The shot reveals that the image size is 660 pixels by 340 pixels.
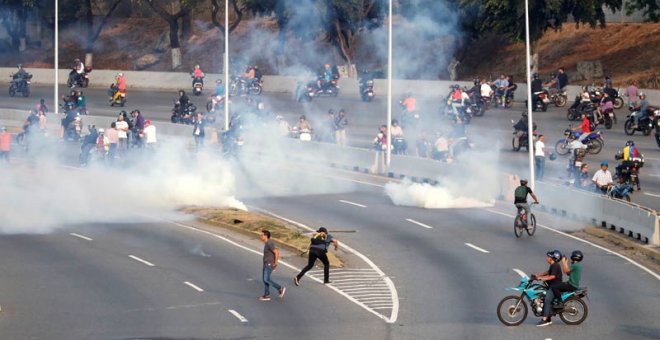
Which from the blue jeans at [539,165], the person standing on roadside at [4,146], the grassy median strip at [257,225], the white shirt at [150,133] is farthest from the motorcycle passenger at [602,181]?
the person standing on roadside at [4,146]

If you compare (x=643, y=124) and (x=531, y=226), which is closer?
(x=531, y=226)

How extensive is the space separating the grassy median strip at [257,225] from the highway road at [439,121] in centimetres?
1098

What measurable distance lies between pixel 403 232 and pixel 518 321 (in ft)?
38.8

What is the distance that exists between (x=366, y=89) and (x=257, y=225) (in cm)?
3123

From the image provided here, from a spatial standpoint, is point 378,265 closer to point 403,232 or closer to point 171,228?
point 403,232

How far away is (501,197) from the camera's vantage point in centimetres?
4322

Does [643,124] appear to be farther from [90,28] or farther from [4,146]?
[90,28]

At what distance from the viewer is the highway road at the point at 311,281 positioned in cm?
2709

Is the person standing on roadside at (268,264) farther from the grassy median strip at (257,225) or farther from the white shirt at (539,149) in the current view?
the white shirt at (539,149)

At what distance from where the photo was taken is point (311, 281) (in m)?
32.1

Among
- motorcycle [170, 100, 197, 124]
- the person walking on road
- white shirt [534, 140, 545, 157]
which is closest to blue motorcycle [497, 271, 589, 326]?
the person walking on road

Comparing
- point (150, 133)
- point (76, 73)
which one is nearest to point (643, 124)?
point (150, 133)

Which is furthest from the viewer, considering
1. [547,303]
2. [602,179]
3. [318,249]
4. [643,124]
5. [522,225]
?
[643,124]

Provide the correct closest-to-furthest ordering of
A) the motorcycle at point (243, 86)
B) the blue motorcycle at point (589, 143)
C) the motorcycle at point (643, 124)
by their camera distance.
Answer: the blue motorcycle at point (589, 143)
the motorcycle at point (643, 124)
the motorcycle at point (243, 86)
